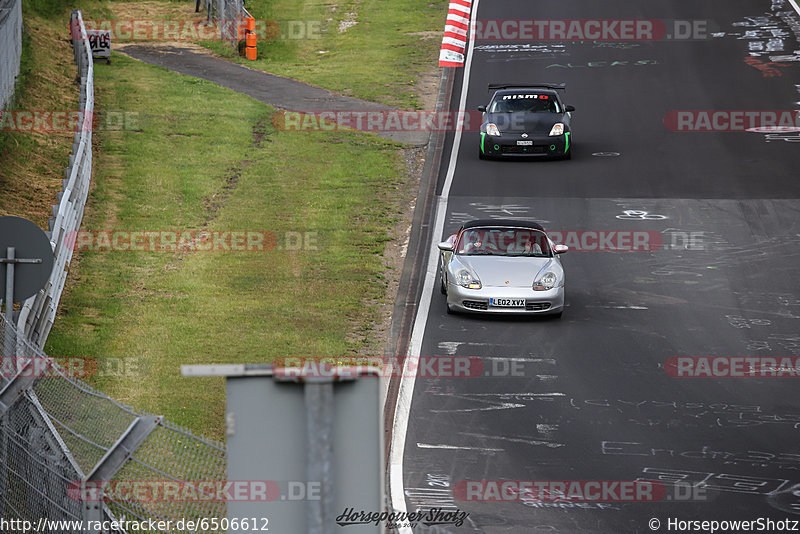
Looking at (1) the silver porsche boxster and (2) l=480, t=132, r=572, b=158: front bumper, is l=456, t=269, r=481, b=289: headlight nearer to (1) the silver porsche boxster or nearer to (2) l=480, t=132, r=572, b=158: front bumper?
(1) the silver porsche boxster

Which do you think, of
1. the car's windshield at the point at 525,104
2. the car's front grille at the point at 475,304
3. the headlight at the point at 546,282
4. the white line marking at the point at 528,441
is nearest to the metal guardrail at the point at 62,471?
the white line marking at the point at 528,441

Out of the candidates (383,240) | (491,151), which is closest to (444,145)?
(491,151)

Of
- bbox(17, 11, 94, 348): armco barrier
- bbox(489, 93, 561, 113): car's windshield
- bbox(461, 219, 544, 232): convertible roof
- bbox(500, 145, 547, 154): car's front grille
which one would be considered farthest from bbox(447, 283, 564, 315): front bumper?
bbox(489, 93, 561, 113): car's windshield

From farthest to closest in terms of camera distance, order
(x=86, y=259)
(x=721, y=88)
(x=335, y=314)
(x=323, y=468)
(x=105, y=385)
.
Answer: (x=721, y=88), (x=86, y=259), (x=335, y=314), (x=105, y=385), (x=323, y=468)

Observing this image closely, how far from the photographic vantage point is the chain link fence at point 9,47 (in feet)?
73.2

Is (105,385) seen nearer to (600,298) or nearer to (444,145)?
(600,298)

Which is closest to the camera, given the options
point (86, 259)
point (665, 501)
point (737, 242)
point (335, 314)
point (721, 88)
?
point (665, 501)

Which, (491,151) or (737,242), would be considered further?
(491,151)

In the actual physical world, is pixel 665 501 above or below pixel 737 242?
below

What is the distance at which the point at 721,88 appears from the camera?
102 ft

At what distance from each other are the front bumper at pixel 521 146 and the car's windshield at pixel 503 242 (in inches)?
311

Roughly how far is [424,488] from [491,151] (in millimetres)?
15622

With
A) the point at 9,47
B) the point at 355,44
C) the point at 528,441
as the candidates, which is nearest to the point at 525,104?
the point at 9,47

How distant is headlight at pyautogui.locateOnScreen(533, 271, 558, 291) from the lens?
629 inches
